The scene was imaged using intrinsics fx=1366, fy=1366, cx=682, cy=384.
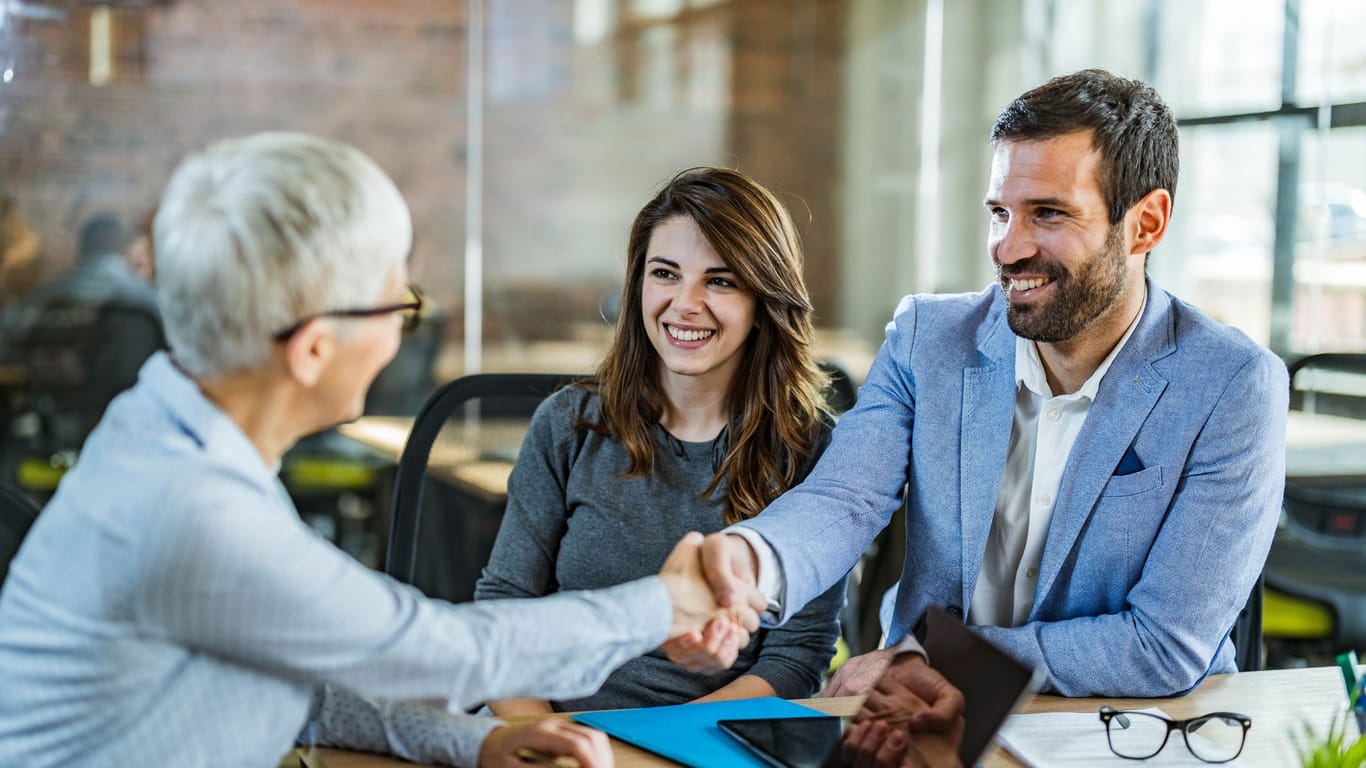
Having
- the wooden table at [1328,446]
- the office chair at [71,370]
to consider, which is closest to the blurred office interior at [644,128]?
the office chair at [71,370]

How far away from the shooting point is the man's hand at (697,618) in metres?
1.50

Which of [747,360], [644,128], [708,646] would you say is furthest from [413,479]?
[644,128]

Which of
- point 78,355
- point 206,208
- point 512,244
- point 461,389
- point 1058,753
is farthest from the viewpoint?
point 512,244

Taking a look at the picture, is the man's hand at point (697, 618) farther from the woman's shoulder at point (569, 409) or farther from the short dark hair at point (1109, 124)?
the short dark hair at point (1109, 124)

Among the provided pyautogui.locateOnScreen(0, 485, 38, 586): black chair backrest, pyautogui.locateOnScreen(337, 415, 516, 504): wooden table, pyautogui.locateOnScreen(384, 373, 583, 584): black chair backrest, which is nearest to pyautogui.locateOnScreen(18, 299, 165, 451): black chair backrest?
pyautogui.locateOnScreen(337, 415, 516, 504): wooden table

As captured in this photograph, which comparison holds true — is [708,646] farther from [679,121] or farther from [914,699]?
[679,121]

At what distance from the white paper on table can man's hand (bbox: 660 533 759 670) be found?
327 mm

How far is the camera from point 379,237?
119cm

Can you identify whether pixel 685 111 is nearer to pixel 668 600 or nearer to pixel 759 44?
pixel 759 44

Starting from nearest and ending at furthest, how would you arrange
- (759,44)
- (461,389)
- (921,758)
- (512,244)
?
(921,758), (461,389), (512,244), (759,44)

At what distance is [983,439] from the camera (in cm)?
194

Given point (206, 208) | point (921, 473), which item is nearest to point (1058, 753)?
point (921, 473)

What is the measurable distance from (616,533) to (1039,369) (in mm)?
664

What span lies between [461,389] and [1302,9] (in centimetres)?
394
